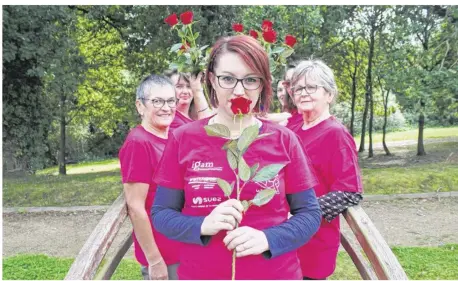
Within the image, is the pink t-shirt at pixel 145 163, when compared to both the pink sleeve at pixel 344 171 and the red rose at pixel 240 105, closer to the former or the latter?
the pink sleeve at pixel 344 171

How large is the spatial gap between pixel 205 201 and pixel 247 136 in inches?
10.8

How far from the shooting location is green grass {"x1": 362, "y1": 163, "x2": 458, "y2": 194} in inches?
372

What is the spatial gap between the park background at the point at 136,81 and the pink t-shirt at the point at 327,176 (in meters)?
3.64

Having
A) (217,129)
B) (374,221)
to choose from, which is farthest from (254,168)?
(374,221)

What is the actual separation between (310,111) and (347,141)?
223 millimetres

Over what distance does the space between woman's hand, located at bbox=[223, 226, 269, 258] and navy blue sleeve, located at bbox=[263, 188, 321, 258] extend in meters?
0.04

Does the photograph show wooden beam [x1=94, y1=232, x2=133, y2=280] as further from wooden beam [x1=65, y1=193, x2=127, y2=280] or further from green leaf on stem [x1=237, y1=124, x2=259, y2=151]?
green leaf on stem [x1=237, y1=124, x2=259, y2=151]

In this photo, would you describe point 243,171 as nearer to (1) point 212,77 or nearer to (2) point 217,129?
(2) point 217,129

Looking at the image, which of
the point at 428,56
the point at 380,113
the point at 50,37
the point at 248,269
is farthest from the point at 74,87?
the point at 380,113

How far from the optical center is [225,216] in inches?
50.6

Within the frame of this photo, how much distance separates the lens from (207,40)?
10.6m

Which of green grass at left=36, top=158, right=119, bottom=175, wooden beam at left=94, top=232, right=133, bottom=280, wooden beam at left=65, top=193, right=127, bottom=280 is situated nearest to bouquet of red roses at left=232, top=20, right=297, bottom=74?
wooden beam at left=65, top=193, right=127, bottom=280

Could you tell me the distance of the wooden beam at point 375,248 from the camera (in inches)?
71.7

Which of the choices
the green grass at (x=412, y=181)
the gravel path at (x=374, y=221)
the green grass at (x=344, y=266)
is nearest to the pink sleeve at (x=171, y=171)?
the green grass at (x=344, y=266)
